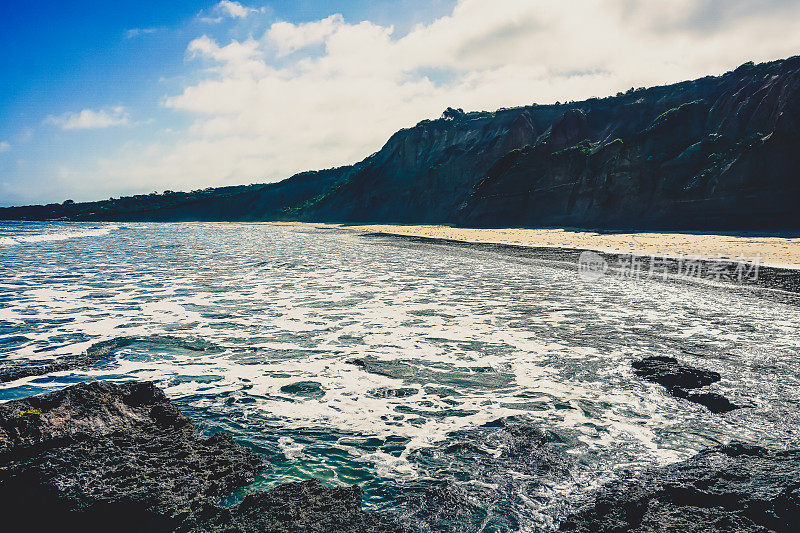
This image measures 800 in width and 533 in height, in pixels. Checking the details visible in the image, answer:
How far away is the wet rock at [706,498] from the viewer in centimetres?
317

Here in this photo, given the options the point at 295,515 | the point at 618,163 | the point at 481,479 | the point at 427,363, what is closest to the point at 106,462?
the point at 295,515

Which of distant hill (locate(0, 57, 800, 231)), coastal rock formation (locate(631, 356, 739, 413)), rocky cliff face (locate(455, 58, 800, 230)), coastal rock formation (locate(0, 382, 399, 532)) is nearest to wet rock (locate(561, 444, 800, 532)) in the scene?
coastal rock formation (locate(631, 356, 739, 413))

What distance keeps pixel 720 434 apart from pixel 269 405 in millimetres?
4927

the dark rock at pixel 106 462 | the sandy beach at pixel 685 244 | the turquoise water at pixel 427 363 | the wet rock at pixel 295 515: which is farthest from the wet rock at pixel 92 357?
the sandy beach at pixel 685 244

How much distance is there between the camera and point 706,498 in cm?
348

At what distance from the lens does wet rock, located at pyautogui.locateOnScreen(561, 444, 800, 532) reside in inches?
125

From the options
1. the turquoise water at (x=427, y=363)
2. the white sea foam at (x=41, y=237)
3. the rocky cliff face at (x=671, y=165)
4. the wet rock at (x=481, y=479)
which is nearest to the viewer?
the wet rock at (x=481, y=479)

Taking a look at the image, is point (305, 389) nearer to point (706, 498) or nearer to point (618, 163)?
point (706, 498)

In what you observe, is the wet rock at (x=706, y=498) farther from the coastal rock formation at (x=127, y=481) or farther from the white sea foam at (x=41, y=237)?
the white sea foam at (x=41, y=237)

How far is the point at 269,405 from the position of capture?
566 cm

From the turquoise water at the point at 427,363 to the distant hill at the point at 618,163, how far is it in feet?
73.0

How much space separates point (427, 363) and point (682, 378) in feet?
11.4

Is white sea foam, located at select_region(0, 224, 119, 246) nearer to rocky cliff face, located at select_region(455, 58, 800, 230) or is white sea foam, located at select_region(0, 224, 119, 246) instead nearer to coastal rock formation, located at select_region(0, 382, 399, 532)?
rocky cliff face, located at select_region(455, 58, 800, 230)

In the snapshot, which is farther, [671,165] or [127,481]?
[671,165]
